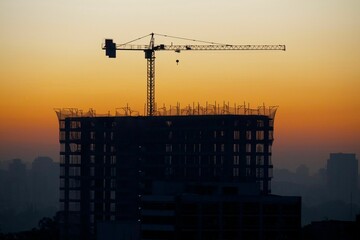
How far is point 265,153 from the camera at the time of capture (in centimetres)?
16738

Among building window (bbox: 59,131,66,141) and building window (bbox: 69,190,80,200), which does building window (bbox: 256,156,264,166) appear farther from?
building window (bbox: 59,131,66,141)

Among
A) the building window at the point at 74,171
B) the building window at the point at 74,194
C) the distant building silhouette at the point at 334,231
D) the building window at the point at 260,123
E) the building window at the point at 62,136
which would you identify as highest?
the building window at the point at 260,123

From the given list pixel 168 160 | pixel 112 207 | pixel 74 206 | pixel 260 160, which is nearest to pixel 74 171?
pixel 74 206

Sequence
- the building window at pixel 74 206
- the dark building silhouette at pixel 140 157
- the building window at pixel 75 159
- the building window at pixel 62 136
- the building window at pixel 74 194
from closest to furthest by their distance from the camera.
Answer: the dark building silhouette at pixel 140 157 → the building window at pixel 74 206 → the building window at pixel 74 194 → the building window at pixel 75 159 → the building window at pixel 62 136

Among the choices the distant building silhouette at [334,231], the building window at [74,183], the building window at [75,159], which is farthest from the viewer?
the building window at [75,159]

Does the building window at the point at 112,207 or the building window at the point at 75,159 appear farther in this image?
the building window at the point at 75,159

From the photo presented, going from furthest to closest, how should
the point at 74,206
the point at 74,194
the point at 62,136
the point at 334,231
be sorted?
the point at 62,136, the point at 74,194, the point at 74,206, the point at 334,231

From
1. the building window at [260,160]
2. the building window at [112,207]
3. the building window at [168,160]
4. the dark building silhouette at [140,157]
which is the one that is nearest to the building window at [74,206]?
the dark building silhouette at [140,157]

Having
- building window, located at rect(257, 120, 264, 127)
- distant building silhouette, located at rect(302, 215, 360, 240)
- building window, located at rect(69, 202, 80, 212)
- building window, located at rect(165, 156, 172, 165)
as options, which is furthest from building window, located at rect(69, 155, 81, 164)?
distant building silhouette, located at rect(302, 215, 360, 240)

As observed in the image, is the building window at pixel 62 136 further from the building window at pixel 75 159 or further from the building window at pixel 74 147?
the building window at pixel 75 159

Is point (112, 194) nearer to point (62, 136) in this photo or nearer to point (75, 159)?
point (75, 159)

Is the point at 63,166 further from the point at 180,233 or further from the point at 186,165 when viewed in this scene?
the point at 180,233

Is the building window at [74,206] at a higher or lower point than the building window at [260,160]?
lower

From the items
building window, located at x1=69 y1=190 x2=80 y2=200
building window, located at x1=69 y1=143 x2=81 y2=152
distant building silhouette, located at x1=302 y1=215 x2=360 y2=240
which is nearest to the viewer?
distant building silhouette, located at x1=302 y1=215 x2=360 y2=240
